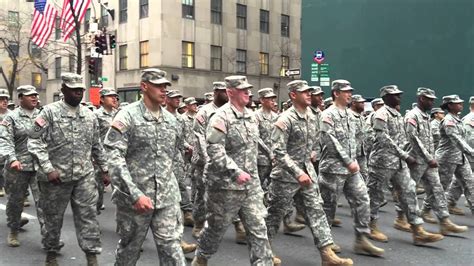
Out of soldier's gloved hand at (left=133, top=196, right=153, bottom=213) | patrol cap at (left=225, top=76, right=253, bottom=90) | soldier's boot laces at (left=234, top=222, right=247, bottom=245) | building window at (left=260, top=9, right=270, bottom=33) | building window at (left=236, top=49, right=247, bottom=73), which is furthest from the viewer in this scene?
building window at (left=260, top=9, right=270, bottom=33)

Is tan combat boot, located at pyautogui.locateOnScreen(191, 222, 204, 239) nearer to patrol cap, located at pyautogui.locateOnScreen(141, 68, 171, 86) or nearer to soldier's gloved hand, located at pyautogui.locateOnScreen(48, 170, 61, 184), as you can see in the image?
soldier's gloved hand, located at pyautogui.locateOnScreen(48, 170, 61, 184)

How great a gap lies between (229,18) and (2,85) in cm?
2755

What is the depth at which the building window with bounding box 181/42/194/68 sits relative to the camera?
32.5 m

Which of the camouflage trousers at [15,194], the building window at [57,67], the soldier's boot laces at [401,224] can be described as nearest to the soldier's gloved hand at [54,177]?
the camouflage trousers at [15,194]

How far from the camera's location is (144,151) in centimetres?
501

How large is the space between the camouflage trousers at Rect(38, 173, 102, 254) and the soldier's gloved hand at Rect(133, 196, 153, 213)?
5.17 feet

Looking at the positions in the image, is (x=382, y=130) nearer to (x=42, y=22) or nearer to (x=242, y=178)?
(x=242, y=178)

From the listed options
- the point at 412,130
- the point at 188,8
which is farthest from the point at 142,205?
the point at 188,8

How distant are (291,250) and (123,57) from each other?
2831 cm

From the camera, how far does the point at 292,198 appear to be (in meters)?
6.57

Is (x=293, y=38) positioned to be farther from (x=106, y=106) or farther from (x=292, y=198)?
(x=292, y=198)

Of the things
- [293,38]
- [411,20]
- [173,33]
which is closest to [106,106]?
[411,20]

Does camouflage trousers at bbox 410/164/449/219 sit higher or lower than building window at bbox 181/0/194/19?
Answer: lower

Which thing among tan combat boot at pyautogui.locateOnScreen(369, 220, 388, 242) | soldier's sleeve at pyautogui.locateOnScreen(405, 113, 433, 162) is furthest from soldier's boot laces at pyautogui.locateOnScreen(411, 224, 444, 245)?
soldier's sleeve at pyautogui.locateOnScreen(405, 113, 433, 162)
